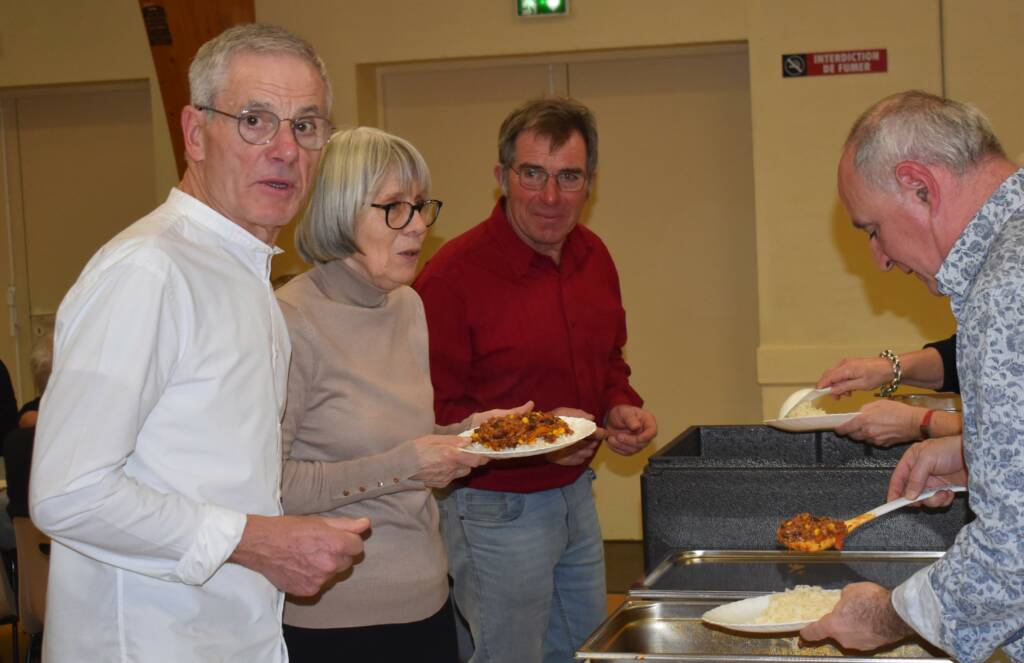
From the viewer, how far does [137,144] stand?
614 cm

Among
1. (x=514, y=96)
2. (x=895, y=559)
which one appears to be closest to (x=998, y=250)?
(x=895, y=559)

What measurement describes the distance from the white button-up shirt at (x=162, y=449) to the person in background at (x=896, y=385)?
141cm

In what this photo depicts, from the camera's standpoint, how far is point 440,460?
7.13 feet

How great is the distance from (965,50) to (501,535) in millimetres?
3365

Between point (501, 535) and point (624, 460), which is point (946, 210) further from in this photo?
point (624, 460)

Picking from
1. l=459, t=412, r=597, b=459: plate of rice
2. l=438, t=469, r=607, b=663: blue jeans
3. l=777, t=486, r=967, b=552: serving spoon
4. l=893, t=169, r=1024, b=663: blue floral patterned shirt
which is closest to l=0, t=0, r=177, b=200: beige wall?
l=438, t=469, r=607, b=663: blue jeans

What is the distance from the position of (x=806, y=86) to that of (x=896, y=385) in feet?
8.30

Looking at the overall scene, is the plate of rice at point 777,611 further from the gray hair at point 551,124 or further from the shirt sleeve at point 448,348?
the gray hair at point 551,124

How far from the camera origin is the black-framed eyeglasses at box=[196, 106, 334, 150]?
1.75 m

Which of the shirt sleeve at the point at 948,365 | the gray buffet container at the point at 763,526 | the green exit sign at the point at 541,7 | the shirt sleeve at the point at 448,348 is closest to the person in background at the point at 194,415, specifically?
the gray buffet container at the point at 763,526

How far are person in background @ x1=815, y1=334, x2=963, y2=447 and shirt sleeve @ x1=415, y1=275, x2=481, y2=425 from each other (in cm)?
89

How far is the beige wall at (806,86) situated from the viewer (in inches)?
195

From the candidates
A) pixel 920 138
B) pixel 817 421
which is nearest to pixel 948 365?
pixel 817 421

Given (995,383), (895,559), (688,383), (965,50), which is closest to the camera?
(995,383)
